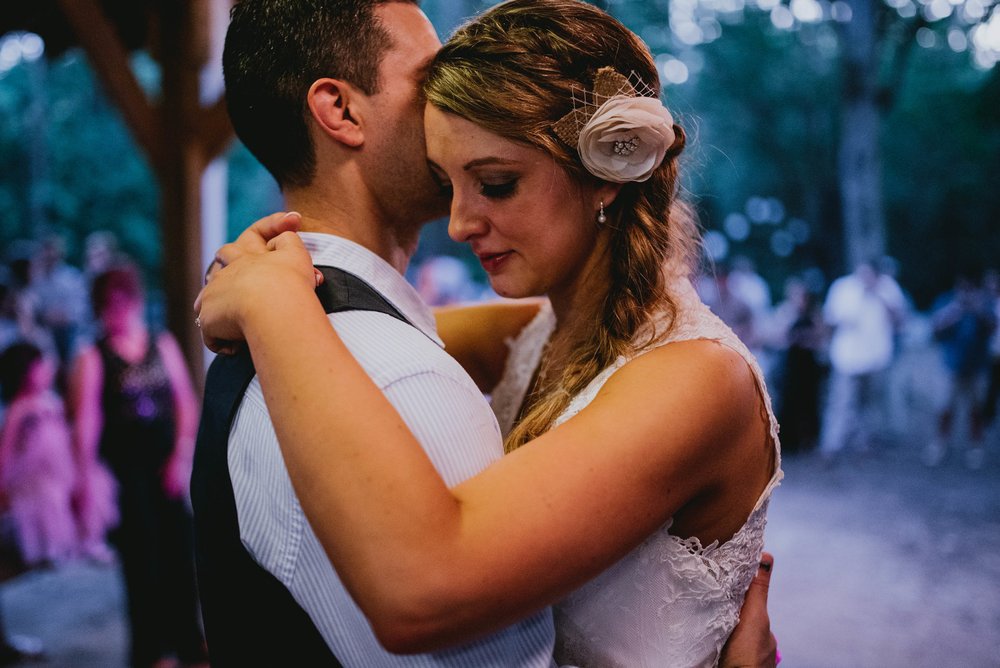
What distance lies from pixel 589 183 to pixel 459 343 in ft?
2.82

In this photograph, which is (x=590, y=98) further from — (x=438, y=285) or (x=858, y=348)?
(x=858, y=348)

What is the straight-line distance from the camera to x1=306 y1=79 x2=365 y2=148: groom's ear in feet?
4.70

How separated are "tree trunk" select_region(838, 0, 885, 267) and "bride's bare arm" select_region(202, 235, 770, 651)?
42.6 feet

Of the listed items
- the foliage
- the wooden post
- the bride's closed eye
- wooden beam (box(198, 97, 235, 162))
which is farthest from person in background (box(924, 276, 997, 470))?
the foliage

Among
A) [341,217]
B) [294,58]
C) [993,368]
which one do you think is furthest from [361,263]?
[993,368]

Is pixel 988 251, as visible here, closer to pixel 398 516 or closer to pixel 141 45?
pixel 141 45

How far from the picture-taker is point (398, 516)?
2.94ft

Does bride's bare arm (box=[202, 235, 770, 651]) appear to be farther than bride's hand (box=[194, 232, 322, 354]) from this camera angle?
No

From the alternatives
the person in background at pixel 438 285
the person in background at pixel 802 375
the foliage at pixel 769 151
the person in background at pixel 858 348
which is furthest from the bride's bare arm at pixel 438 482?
the foliage at pixel 769 151

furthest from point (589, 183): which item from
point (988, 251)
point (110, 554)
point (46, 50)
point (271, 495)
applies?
point (988, 251)

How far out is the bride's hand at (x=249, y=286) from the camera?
3.51 feet

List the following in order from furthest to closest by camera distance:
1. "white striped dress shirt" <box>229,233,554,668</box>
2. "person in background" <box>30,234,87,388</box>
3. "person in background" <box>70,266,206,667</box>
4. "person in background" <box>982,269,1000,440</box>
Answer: "person in background" <box>30,234,87,388</box>, "person in background" <box>982,269,1000,440</box>, "person in background" <box>70,266,206,667</box>, "white striped dress shirt" <box>229,233,554,668</box>

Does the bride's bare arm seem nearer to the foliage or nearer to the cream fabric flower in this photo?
the cream fabric flower

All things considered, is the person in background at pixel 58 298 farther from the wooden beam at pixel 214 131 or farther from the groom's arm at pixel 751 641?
the groom's arm at pixel 751 641
